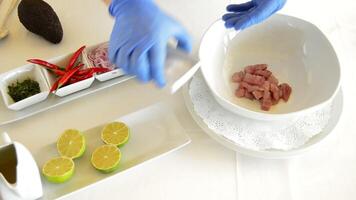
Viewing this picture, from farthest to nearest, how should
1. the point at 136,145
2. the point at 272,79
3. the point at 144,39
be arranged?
the point at 272,79, the point at 136,145, the point at 144,39

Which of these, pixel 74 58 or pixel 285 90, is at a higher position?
pixel 74 58

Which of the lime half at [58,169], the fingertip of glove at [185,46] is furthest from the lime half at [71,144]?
the fingertip of glove at [185,46]

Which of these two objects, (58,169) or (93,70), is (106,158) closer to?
(58,169)

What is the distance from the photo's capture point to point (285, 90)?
2.70ft

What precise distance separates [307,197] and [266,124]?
147 millimetres

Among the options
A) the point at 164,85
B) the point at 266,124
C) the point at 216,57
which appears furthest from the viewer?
the point at 216,57

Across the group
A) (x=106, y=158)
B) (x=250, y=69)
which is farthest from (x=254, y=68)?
(x=106, y=158)

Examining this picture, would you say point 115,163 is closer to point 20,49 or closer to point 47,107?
point 47,107

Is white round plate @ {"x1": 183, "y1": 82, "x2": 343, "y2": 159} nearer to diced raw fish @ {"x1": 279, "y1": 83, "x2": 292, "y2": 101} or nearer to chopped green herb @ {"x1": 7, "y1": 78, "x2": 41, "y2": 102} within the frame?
diced raw fish @ {"x1": 279, "y1": 83, "x2": 292, "y2": 101}

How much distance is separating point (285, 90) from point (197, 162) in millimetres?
246

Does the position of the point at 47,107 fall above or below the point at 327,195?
above

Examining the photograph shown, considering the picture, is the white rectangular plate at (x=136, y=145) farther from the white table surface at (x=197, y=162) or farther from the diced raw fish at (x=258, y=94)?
the diced raw fish at (x=258, y=94)

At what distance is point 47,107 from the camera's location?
2.58 ft

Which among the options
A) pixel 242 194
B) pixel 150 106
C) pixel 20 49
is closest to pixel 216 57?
pixel 150 106
